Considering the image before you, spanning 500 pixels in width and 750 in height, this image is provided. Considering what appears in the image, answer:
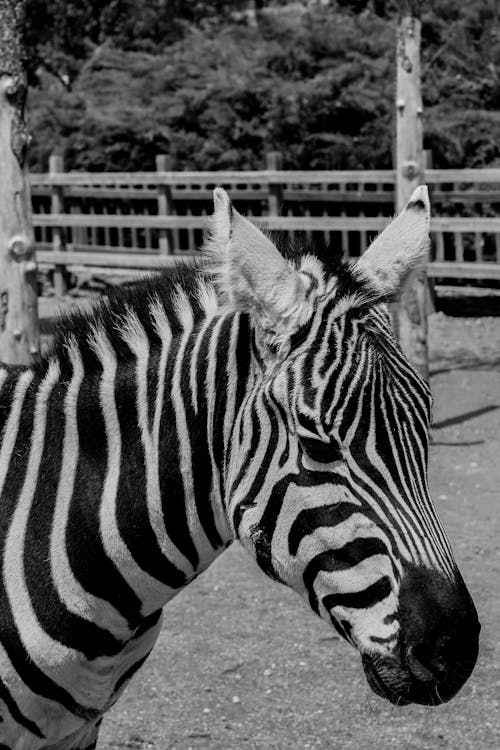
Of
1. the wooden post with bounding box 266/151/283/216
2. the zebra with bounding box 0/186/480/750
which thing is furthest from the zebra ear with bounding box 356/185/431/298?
the wooden post with bounding box 266/151/283/216

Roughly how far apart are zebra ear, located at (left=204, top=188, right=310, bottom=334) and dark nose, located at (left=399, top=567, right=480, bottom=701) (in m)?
0.64

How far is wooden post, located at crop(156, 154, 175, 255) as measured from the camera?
1498 centimetres

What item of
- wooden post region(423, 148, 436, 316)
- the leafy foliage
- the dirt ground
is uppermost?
the leafy foliage

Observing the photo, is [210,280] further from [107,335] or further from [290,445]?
[290,445]

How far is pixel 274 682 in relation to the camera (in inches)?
196

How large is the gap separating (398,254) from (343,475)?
59 cm

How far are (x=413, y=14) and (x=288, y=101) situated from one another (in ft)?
21.6

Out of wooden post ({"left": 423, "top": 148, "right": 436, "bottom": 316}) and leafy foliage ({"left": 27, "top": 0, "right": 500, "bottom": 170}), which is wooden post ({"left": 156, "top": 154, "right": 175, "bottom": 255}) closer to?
leafy foliage ({"left": 27, "top": 0, "right": 500, "bottom": 170})

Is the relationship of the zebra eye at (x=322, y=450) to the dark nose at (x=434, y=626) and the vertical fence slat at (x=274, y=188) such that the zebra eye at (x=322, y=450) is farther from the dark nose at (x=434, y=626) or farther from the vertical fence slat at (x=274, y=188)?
the vertical fence slat at (x=274, y=188)

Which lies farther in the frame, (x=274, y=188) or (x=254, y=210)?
(x=254, y=210)

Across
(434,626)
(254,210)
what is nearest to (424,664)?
(434,626)

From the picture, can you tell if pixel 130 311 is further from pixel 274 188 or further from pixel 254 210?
pixel 254 210

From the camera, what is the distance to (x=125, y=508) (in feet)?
8.34

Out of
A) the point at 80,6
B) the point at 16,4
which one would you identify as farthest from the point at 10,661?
the point at 80,6
